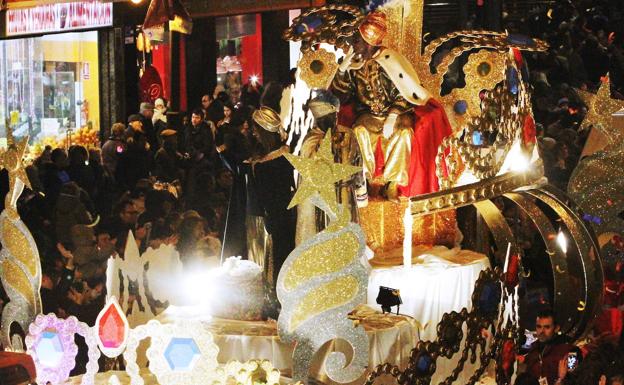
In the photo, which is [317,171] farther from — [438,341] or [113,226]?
[113,226]

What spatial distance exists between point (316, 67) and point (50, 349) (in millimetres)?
2370

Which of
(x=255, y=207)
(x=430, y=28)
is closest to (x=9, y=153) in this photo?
(x=255, y=207)

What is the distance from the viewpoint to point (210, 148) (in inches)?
495

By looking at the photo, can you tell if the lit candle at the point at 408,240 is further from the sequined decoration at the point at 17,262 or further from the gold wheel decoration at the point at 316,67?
the sequined decoration at the point at 17,262

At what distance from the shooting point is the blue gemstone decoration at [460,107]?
8742 millimetres

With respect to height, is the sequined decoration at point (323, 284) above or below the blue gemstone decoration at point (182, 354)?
above

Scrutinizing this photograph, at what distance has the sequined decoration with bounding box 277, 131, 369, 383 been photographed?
19.4ft

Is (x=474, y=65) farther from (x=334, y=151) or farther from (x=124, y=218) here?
(x=124, y=218)

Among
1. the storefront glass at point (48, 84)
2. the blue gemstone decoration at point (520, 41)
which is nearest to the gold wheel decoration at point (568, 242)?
the blue gemstone decoration at point (520, 41)

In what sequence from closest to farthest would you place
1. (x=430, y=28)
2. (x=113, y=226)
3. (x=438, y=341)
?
(x=438, y=341)
(x=113, y=226)
(x=430, y=28)

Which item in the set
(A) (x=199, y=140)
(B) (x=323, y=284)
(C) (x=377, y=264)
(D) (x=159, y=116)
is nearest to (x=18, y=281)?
(B) (x=323, y=284)

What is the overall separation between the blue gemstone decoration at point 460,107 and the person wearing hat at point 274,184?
4.97 feet

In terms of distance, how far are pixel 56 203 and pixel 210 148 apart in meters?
2.69

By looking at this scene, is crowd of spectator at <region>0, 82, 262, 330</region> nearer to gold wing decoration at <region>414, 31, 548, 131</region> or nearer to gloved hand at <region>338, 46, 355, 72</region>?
gloved hand at <region>338, 46, 355, 72</region>
